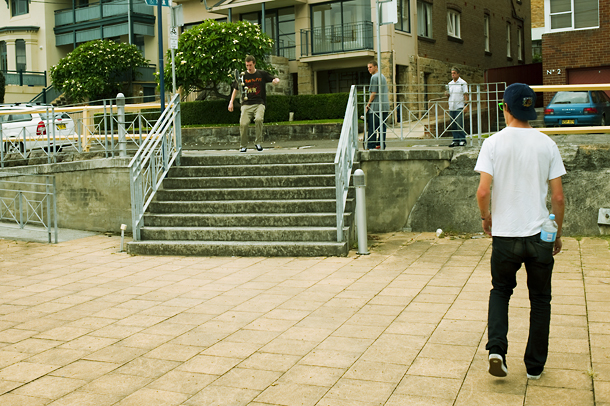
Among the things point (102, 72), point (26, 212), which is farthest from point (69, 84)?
point (26, 212)

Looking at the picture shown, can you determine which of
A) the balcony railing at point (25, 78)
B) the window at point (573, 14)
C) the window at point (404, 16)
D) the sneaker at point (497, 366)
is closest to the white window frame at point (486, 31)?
the window at point (404, 16)

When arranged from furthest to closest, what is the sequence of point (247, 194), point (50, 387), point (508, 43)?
point (508, 43)
point (247, 194)
point (50, 387)

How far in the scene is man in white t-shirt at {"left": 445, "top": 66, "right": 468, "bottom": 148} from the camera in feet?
34.1

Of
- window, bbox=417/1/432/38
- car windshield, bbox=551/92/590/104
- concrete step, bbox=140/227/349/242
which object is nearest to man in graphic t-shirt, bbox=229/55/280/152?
concrete step, bbox=140/227/349/242

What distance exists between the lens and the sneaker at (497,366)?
4.05m

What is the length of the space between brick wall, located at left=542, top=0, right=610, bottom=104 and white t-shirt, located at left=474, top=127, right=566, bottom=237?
20.1 m

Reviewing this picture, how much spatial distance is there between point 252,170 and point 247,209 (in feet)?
3.26

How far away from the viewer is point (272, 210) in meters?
9.59

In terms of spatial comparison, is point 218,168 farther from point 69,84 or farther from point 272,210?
point 69,84

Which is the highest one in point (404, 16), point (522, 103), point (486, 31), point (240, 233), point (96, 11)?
point (96, 11)

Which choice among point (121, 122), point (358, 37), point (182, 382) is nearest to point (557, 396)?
point (182, 382)

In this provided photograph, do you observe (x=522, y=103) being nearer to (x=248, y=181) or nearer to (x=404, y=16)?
(x=248, y=181)

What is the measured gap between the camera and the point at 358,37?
27250mm

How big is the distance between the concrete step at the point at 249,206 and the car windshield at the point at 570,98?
1169 centimetres
